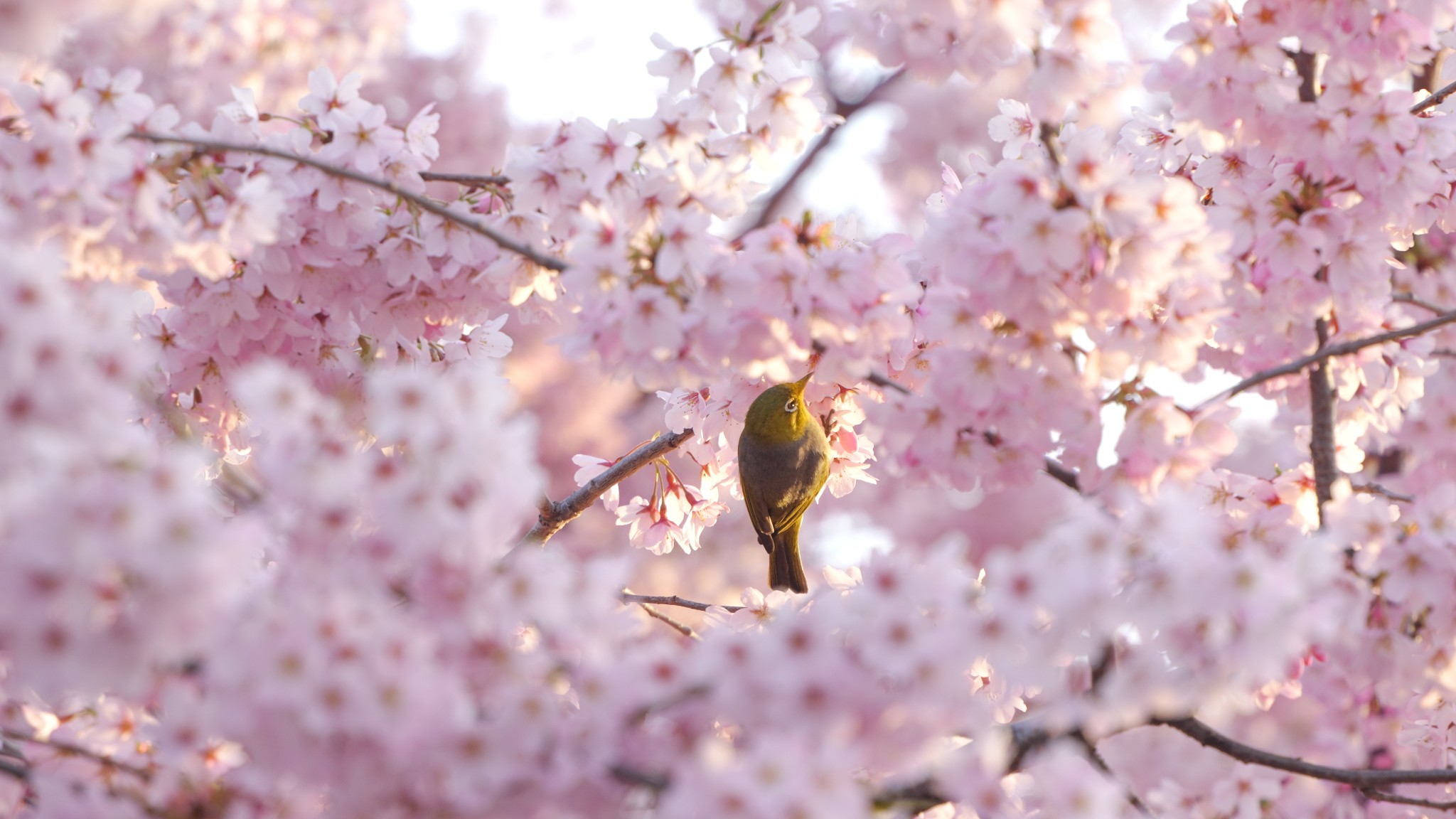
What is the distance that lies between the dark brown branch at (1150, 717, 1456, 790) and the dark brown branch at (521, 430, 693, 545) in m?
1.43

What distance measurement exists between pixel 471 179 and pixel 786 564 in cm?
152

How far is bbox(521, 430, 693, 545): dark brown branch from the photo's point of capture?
2848mm

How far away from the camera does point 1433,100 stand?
2234 mm

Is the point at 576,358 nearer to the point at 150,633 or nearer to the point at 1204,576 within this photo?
the point at 150,633

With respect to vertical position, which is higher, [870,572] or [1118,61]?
[1118,61]

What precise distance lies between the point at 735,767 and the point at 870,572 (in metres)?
0.36

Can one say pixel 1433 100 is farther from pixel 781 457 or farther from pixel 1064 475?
pixel 781 457

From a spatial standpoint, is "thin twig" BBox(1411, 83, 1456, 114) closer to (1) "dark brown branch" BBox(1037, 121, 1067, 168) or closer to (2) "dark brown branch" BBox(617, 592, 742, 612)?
(1) "dark brown branch" BBox(1037, 121, 1067, 168)

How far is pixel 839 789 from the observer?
1.23 metres

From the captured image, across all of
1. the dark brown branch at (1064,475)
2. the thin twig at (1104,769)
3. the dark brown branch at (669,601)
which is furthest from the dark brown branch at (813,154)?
the thin twig at (1104,769)

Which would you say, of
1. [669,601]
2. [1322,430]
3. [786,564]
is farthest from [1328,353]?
[786,564]

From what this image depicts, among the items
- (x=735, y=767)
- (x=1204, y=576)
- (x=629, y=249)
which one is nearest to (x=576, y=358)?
(x=629, y=249)

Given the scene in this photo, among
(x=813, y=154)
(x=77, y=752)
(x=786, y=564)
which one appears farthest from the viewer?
(x=813, y=154)

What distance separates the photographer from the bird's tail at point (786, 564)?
10.5 feet
